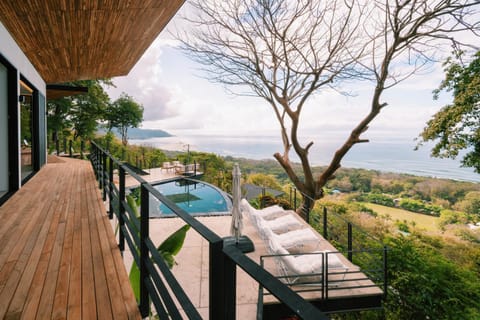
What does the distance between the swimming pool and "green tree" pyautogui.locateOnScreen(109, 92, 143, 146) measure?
35.1 feet

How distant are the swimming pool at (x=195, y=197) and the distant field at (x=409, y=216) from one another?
10.5 metres

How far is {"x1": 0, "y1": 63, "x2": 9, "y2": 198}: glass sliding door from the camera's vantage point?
4703mm

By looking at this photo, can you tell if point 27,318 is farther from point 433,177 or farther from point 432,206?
point 433,177

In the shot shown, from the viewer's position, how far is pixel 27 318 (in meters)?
1.62

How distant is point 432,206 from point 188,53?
16.3 metres

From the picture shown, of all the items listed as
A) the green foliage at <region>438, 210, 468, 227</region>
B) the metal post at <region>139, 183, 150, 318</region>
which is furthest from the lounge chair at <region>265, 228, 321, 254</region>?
the green foliage at <region>438, 210, 468, 227</region>

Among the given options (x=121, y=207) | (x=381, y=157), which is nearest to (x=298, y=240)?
(x=121, y=207)

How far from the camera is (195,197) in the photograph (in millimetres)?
13133

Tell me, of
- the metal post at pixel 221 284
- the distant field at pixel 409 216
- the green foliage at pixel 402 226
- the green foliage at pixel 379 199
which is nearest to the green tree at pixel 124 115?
the green foliage at pixel 379 199

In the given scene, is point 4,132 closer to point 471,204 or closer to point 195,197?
point 195,197

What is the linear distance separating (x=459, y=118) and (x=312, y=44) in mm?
5444

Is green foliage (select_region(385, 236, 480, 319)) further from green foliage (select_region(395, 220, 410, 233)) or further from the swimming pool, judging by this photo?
the swimming pool

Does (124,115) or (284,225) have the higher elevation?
(124,115)

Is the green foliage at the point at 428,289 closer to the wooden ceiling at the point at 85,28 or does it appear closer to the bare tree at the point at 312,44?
the bare tree at the point at 312,44
